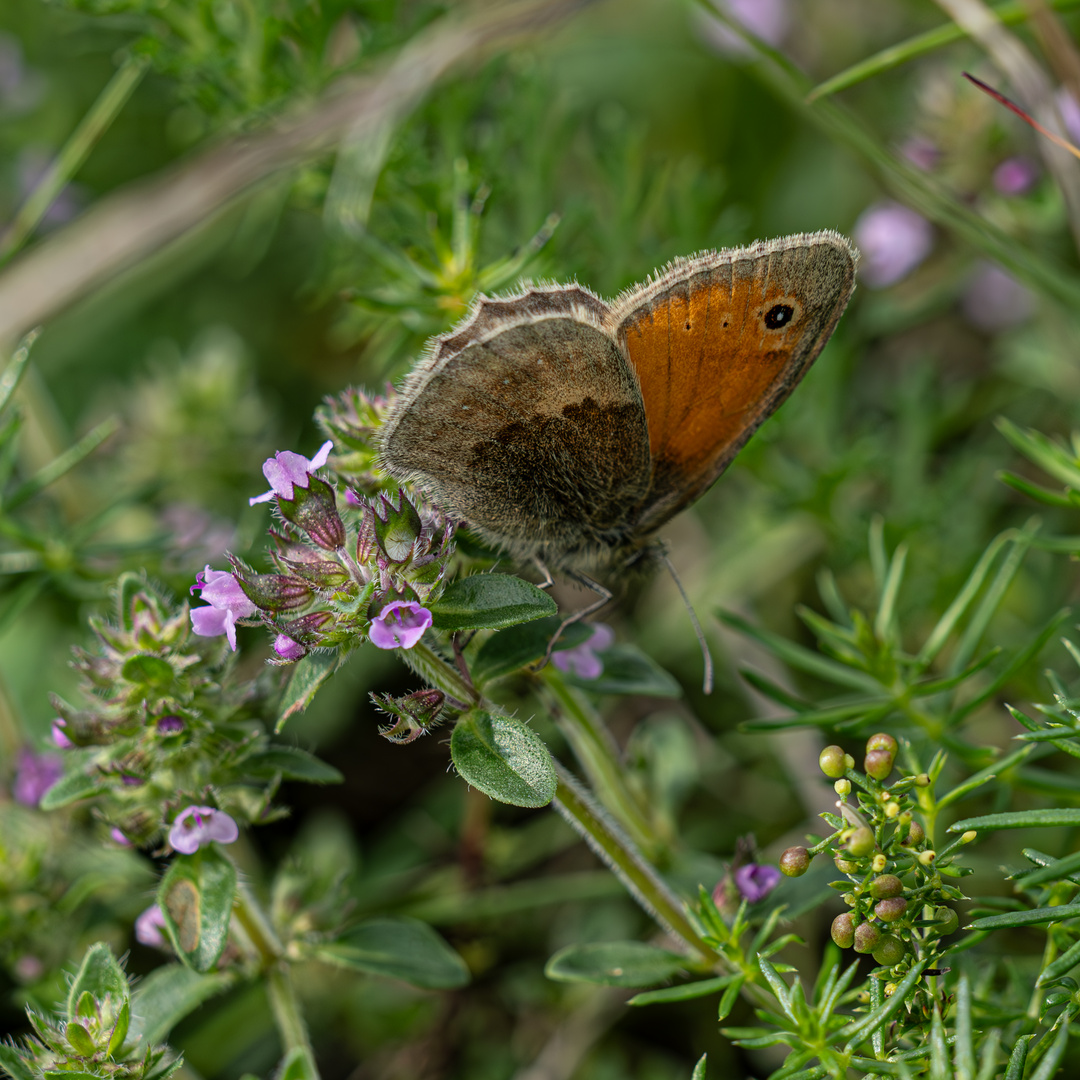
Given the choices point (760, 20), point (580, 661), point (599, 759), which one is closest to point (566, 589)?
point (599, 759)

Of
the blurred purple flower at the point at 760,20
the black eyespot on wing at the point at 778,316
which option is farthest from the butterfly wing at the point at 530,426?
the blurred purple flower at the point at 760,20

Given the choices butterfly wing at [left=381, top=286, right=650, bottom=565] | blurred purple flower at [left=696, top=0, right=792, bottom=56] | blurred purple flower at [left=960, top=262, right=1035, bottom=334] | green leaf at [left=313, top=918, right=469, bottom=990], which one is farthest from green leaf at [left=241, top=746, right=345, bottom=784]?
blurred purple flower at [left=696, top=0, right=792, bottom=56]

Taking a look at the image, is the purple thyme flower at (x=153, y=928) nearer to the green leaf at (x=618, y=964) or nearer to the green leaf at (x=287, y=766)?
the green leaf at (x=287, y=766)

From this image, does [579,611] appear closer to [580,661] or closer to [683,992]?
[580,661]

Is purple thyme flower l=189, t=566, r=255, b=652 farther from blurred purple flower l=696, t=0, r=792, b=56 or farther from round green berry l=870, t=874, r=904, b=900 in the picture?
blurred purple flower l=696, t=0, r=792, b=56

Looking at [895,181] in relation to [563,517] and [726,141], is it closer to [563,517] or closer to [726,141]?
[563,517]
